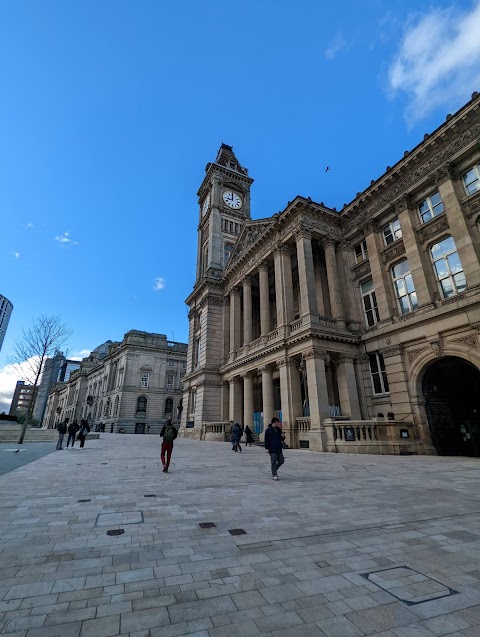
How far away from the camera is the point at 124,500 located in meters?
6.73

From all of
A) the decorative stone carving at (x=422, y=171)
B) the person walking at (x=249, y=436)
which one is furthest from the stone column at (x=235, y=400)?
the decorative stone carving at (x=422, y=171)

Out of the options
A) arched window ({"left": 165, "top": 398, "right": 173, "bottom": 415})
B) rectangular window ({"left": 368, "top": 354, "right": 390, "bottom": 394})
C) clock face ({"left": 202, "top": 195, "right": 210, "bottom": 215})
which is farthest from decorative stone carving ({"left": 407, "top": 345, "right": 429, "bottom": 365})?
arched window ({"left": 165, "top": 398, "right": 173, "bottom": 415})

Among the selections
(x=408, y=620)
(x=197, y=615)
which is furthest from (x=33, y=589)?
(x=408, y=620)

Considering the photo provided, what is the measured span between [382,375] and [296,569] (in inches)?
755

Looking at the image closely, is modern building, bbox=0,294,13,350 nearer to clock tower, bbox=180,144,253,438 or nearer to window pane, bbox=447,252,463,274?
clock tower, bbox=180,144,253,438

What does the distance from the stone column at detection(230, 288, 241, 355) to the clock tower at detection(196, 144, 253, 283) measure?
15.0 feet

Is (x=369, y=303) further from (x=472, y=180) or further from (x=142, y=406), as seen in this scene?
(x=142, y=406)

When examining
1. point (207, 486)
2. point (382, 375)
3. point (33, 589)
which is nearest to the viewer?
point (33, 589)

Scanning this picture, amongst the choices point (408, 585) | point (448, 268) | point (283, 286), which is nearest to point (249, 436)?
point (283, 286)

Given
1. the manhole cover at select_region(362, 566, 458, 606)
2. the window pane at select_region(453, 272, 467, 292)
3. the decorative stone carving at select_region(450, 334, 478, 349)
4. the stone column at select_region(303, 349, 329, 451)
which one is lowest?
the manhole cover at select_region(362, 566, 458, 606)

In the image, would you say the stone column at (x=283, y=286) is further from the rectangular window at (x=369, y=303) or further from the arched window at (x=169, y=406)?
the arched window at (x=169, y=406)

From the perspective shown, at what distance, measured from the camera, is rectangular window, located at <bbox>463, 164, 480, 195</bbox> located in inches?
677

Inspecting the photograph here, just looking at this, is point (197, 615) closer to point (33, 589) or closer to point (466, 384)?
point (33, 589)

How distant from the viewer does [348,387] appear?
21141mm
